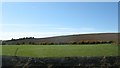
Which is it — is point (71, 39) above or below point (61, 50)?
above

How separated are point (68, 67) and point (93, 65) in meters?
0.83

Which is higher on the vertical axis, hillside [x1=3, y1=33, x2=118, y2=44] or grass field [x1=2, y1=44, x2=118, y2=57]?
hillside [x1=3, y1=33, x2=118, y2=44]

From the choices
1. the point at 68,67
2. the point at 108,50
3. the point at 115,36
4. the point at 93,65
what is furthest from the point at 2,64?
the point at 115,36

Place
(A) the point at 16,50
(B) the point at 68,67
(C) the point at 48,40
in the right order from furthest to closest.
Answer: (C) the point at 48,40
(A) the point at 16,50
(B) the point at 68,67

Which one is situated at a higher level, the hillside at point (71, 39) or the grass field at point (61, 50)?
the hillside at point (71, 39)

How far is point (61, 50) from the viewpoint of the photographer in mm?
9414

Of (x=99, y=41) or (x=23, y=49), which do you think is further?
(x=99, y=41)

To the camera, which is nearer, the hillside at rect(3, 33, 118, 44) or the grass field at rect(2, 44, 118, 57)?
the grass field at rect(2, 44, 118, 57)

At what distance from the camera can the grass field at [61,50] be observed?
9211 millimetres

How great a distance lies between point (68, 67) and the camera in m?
8.88

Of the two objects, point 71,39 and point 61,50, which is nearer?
point 61,50

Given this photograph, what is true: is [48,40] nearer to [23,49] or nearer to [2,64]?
[23,49]

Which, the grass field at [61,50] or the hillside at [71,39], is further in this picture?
the hillside at [71,39]

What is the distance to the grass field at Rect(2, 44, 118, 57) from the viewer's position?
30.2 ft
